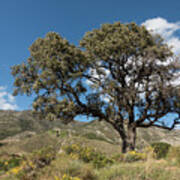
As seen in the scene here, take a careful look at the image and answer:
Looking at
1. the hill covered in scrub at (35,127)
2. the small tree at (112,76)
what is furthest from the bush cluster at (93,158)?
the hill covered in scrub at (35,127)

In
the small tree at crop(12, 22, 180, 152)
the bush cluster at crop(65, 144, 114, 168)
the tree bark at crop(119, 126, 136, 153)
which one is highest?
the small tree at crop(12, 22, 180, 152)

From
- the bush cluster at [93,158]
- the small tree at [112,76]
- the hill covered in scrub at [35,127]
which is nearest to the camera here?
the bush cluster at [93,158]

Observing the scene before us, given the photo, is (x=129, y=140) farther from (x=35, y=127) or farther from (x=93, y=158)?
(x=35, y=127)

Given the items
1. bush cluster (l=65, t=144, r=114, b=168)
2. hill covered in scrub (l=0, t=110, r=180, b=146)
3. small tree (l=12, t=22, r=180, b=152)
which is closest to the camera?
bush cluster (l=65, t=144, r=114, b=168)

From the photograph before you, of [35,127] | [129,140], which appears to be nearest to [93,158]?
[129,140]

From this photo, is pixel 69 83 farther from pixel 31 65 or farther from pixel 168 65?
pixel 168 65

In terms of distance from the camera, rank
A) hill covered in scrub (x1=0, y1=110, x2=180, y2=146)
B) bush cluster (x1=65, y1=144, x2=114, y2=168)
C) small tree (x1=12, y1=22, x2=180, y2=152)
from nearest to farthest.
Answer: bush cluster (x1=65, y1=144, x2=114, y2=168) → small tree (x1=12, y1=22, x2=180, y2=152) → hill covered in scrub (x1=0, y1=110, x2=180, y2=146)

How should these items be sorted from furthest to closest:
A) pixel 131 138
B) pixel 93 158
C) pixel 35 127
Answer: pixel 35 127
pixel 131 138
pixel 93 158

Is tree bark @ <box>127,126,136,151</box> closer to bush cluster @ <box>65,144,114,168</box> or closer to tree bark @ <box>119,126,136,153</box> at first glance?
tree bark @ <box>119,126,136,153</box>

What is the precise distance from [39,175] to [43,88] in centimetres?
988

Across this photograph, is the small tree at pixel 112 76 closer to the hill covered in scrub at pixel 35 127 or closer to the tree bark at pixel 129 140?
the tree bark at pixel 129 140

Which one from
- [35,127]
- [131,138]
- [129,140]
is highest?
[35,127]

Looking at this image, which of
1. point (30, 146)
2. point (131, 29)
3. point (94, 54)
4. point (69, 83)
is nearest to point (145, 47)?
point (131, 29)

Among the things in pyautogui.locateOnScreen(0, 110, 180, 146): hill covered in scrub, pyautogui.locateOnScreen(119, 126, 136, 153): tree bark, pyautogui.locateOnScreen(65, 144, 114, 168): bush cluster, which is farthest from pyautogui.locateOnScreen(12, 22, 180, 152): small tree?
pyautogui.locateOnScreen(0, 110, 180, 146): hill covered in scrub
